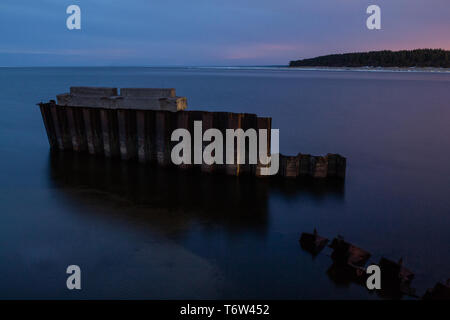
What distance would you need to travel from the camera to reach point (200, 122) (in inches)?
433

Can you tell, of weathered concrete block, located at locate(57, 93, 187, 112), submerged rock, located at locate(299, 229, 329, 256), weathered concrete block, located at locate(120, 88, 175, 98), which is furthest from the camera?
weathered concrete block, located at locate(120, 88, 175, 98)

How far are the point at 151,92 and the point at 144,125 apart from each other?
1.08 m

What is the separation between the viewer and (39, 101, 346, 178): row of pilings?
426 inches

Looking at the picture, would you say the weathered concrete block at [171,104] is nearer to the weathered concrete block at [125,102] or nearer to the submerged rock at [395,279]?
the weathered concrete block at [125,102]

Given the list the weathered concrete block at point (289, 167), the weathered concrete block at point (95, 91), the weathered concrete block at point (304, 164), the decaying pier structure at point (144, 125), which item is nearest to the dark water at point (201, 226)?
the weathered concrete block at point (289, 167)

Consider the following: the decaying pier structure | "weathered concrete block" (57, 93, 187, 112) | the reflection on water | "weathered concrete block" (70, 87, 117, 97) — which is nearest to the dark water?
the reflection on water

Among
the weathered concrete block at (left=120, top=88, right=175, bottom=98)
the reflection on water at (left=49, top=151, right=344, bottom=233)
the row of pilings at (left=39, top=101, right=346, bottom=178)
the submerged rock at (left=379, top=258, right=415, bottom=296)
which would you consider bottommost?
the submerged rock at (left=379, top=258, right=415, bottom=296)

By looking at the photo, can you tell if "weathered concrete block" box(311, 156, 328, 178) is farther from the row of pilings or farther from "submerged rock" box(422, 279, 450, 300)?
"submerged rock" box(422, 279, 450, 300)

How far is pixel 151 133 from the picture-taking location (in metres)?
11.7

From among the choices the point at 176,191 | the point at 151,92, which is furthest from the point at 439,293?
the point at 151,92

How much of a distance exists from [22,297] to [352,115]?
86.4ft

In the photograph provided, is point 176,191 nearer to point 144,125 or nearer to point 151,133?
point 151,133
